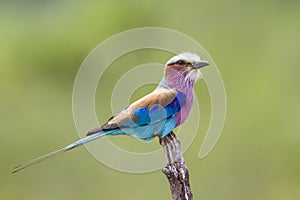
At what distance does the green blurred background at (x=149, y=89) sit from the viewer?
8312 millimetres

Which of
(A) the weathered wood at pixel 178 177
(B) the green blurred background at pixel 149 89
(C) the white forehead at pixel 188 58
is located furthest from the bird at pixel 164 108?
(B) the green blurred background at pixel 149 89

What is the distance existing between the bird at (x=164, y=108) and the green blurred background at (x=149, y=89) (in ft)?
11.8

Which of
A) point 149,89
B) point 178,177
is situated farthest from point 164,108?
point 149,89

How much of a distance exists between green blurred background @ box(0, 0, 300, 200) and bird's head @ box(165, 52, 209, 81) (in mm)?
3624

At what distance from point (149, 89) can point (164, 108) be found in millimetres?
4847

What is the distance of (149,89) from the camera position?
8.91 m

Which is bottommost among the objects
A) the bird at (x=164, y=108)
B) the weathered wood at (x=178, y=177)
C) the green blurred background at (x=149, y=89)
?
the weathered wood at (x=178, y=177)

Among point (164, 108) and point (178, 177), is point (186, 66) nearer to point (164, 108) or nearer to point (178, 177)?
point (164, 108)

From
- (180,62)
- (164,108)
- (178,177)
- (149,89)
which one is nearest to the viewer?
(178,177)

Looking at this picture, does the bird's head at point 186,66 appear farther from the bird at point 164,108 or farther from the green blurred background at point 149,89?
the green blurred background at point 149,89

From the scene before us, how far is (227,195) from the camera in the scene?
7.90 metres

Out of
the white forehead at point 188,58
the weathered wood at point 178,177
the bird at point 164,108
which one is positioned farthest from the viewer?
the white forehead at point 188,58

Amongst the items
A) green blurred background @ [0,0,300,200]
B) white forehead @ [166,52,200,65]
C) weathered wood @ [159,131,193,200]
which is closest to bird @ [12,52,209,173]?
white forehead @ [166,52,200,65]

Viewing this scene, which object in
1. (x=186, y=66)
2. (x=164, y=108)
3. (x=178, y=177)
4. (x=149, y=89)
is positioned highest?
(x=149, y=89)
